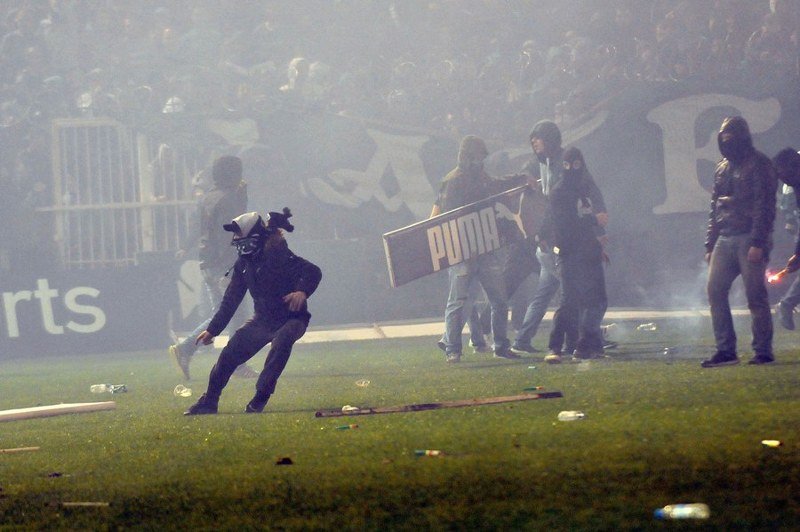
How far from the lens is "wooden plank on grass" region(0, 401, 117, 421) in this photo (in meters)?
8.73

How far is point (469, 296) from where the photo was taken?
39.9ft

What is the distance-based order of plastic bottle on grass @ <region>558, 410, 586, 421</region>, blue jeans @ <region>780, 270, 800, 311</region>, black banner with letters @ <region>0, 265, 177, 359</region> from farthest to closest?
black banner with letters @ <region>0, 265, 177, 359</region> < blue jeans @ <region>780, 270, 800, 311</region> < plastic bottle on grass @ <region>558, 410, 586, 421</region>

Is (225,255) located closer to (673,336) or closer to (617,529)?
(673,336)

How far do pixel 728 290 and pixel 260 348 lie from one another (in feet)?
12.3

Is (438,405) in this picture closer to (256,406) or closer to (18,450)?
(256,406)

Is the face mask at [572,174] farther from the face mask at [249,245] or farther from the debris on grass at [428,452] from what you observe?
the debris on grass at [428,452]

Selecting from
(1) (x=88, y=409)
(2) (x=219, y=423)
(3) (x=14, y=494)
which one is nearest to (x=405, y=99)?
(1) (x=88, y=409)

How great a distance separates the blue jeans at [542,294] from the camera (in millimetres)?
11492

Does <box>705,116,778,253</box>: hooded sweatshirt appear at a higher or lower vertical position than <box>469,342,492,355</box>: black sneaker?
higher

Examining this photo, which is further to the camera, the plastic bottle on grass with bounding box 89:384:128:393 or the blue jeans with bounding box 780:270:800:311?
the blue jeans with bounding box 780:270:800:311

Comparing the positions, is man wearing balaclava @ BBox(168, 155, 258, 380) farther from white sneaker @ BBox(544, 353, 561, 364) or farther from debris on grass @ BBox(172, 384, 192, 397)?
white sneaker @ BBox(544, 353, 561, 364)

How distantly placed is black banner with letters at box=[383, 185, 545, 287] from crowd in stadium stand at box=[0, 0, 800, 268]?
4826mm

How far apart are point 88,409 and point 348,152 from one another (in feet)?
29.5

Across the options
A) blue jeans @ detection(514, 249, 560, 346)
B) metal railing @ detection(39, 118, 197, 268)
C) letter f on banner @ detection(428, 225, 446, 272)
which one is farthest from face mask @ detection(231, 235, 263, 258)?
metal railing @ detection(39, 118, 197, 268)
